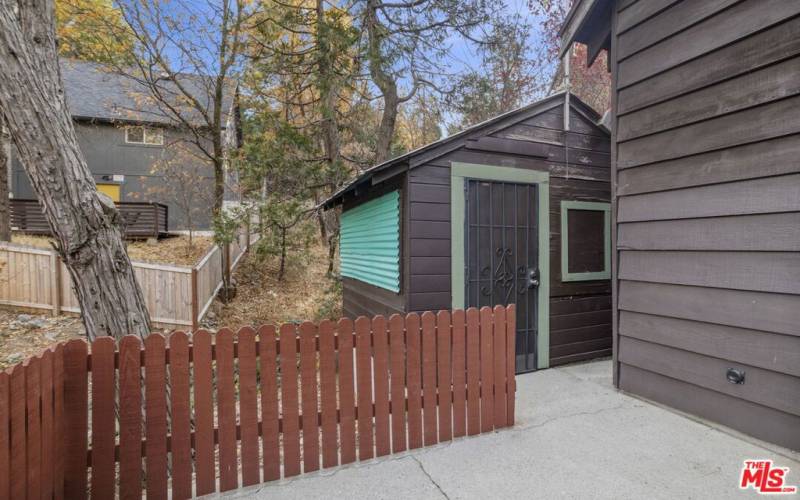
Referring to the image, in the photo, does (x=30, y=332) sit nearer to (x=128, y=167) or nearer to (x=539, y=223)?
(x=539, y=223)

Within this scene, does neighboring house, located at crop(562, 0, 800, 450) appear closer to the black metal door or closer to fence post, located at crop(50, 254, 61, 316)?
the black metal door

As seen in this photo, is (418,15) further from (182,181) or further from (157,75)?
(182,181)

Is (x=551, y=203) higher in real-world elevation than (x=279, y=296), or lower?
higher

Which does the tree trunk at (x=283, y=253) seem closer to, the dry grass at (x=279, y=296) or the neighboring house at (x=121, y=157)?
the dry grass at (x=279, y=296)

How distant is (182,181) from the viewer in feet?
41.8

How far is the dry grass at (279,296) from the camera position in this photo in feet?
31.7

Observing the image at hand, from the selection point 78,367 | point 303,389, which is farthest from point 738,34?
point 78,367

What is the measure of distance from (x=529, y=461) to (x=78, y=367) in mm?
2844

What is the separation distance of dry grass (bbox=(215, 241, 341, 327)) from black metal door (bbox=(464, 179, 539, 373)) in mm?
5406

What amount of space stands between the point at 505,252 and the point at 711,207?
79.8 inches

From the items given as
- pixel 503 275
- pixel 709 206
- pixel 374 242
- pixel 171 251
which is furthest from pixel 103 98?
pixel 709 206

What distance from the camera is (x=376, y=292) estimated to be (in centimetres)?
566

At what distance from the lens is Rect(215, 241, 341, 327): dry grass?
31.7ft

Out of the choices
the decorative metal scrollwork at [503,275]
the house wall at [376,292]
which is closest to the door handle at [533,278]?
the decorative metal scrollwork at [503,275]
